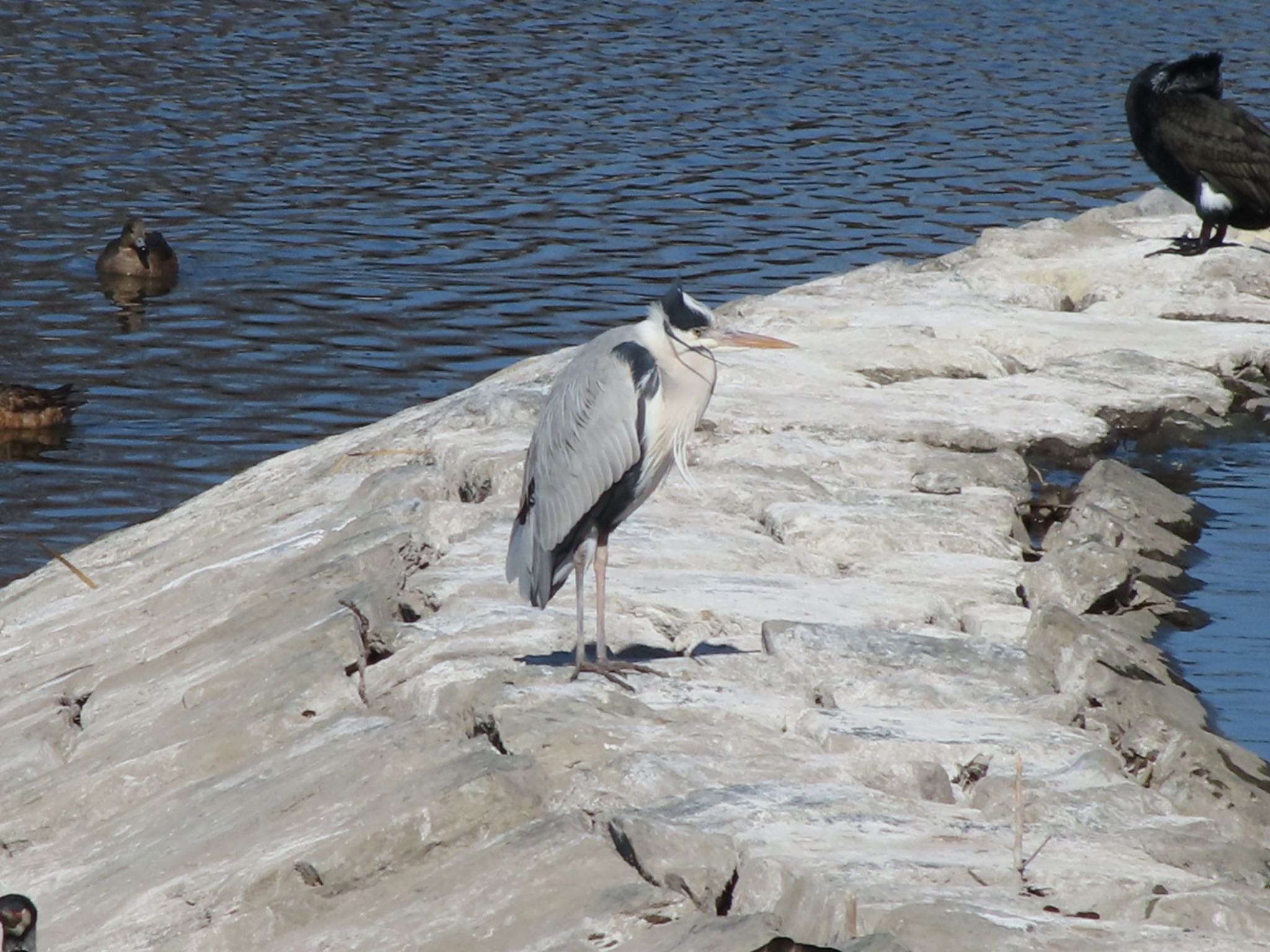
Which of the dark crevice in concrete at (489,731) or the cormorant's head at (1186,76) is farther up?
the cormorant's head at (1186,76)

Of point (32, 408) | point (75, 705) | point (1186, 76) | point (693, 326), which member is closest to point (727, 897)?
point (693, 326)

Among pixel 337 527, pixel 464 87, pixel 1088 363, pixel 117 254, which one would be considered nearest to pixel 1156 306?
pixel 1088 363

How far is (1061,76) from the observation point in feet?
75.2

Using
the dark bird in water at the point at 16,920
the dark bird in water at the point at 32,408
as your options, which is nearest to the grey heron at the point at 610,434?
the dark bird in water at the point at 16,920

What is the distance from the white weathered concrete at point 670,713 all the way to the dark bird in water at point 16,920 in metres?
0.28

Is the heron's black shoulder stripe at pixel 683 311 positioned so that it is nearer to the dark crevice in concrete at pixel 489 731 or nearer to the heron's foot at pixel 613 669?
the heron's foot at pixel 613 669

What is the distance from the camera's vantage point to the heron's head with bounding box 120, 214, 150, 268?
1444 cm

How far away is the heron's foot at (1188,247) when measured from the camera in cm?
1098

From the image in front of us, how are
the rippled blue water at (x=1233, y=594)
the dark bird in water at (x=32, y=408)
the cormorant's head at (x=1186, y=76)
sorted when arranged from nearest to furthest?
the rippled blue water at (x=1233, y=594), the dark bird in water at (x=32, y=408), the cormorant's head at (x=1186, y=76)

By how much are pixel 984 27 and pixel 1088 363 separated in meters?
18.4

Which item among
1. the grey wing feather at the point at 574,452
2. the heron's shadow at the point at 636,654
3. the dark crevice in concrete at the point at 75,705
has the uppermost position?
the grey wing feather at the point at 574,452

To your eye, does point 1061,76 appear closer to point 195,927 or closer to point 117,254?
point 117,254

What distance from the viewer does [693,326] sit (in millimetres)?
5387

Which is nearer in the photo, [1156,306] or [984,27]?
[1156,306]
